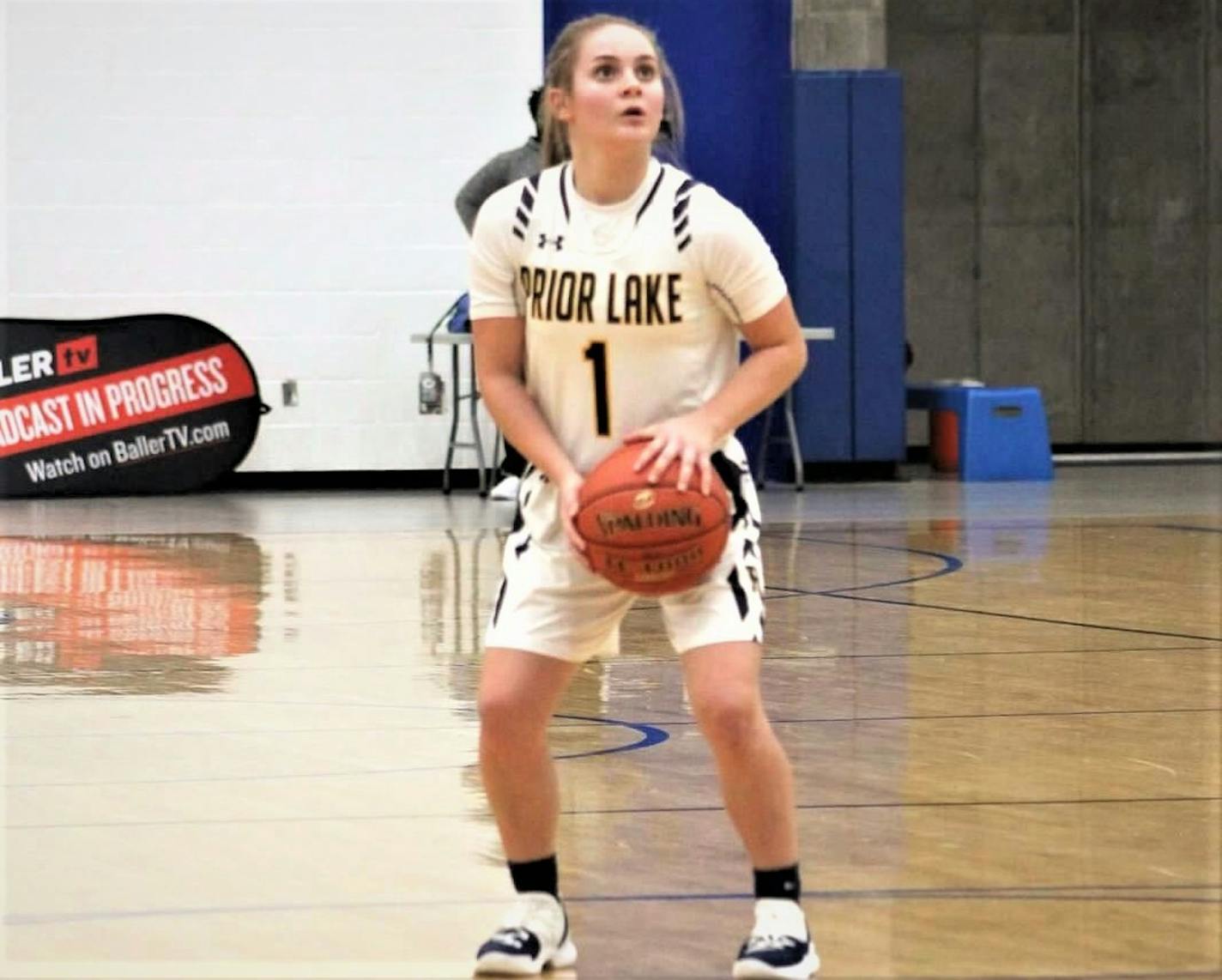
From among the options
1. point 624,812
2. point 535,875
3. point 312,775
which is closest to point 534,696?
point 535,875

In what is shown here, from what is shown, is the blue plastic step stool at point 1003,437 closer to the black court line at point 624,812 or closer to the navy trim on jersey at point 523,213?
the black court line at point 624,812

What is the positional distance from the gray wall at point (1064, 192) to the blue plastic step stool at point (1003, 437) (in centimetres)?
312

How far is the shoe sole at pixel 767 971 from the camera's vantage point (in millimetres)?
2842

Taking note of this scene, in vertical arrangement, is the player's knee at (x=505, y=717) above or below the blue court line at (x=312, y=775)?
above

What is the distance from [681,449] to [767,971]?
0.68 metres

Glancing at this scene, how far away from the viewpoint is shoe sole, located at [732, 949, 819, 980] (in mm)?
2842

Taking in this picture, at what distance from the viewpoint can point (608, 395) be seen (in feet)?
10.2

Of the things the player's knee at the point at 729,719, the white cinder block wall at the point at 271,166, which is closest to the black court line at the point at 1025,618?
the player's knee at the point at 729,719

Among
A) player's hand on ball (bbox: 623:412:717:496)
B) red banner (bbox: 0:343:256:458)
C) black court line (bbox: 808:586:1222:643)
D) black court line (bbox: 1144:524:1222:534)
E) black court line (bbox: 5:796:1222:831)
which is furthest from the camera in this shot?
red banner (bbox: 0:343:256:458)

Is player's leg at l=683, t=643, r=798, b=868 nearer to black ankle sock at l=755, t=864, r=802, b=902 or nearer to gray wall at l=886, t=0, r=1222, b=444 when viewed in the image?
black ankle sock at l=755, t=864, r=802, b=902

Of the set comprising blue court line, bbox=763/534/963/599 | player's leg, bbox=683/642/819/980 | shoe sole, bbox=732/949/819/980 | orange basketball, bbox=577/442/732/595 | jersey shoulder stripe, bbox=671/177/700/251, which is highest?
jersey shoulder stripe, bbox=671/177/700/251

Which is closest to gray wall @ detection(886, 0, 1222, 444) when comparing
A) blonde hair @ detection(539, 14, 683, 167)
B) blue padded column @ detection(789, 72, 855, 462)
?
blue padded column @ detection(789, 72, 855, 462)

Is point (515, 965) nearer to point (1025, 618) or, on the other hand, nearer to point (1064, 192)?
point (1025, 618)

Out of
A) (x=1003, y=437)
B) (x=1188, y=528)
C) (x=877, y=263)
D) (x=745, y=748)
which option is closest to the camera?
(x=745, y=748)
